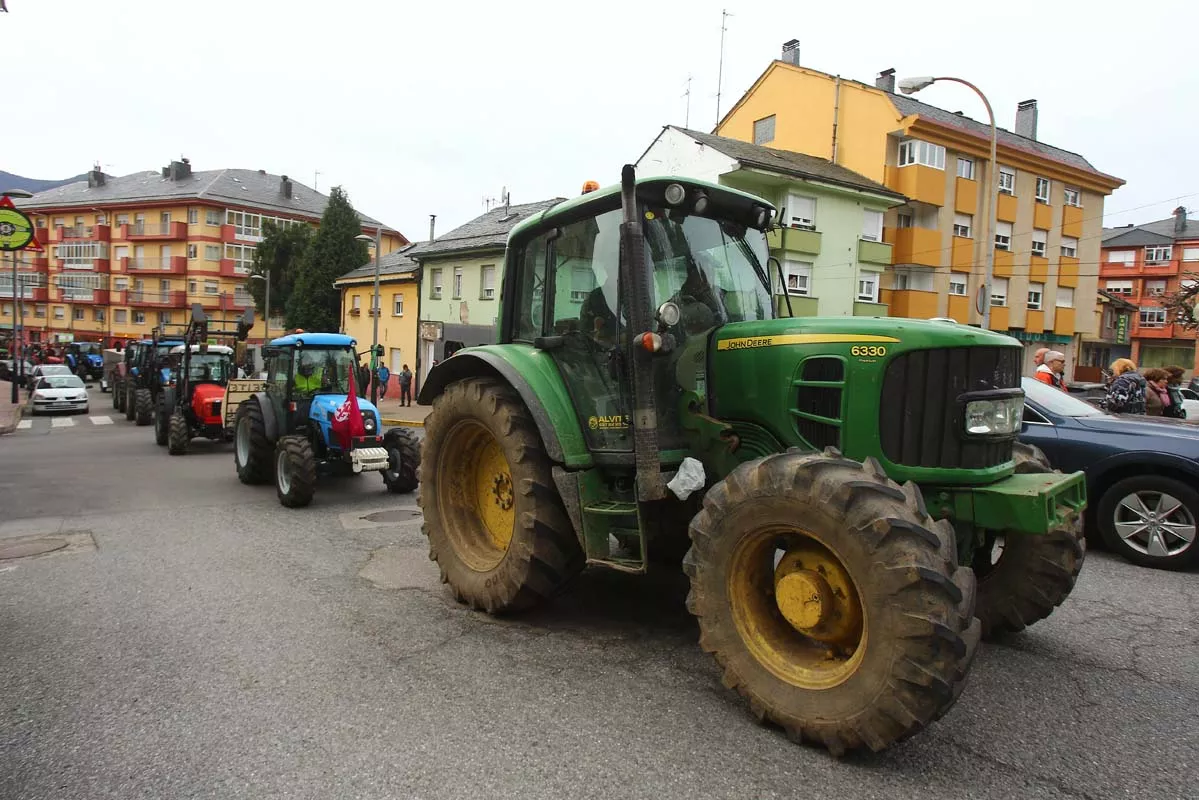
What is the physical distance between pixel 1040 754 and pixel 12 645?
524 cm

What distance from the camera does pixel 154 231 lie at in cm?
6134

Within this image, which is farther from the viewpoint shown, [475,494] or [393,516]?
[393,516]

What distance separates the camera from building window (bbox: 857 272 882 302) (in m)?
29.2

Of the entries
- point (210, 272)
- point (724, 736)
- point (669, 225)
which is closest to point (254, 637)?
point (724, 736)

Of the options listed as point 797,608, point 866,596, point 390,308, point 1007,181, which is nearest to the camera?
point 866,596

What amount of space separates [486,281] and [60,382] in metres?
14.7

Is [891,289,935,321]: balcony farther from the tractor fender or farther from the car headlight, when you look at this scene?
the car headlight

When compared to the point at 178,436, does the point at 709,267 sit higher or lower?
higher

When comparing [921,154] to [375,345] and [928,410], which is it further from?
[928,410]

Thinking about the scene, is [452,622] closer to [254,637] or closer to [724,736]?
[254,637]

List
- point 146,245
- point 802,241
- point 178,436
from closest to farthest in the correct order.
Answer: point 178,436
point 802,241
point 146,245

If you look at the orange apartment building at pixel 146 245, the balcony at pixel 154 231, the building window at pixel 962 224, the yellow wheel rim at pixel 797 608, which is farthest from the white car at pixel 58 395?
the balcony at pixel 154 231

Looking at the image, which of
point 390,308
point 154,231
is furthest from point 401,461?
point 154,231

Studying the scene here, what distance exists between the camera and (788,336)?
3699 millimetres
